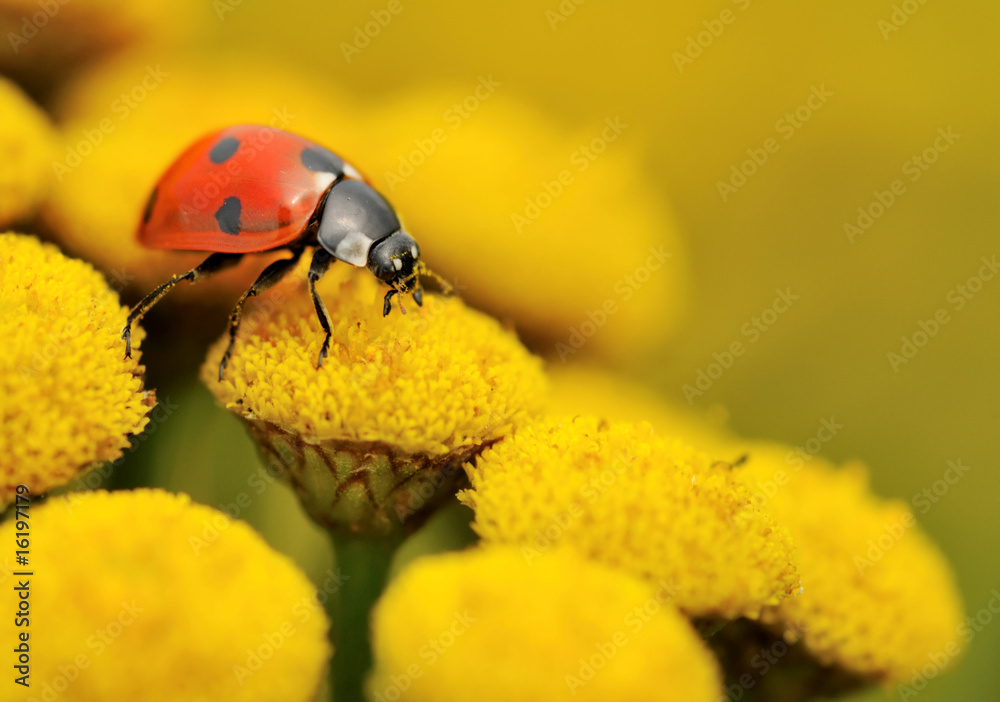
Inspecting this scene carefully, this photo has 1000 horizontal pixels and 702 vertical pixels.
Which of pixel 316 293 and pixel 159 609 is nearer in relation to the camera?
pixel 159 609

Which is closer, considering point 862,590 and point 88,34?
point 862,590

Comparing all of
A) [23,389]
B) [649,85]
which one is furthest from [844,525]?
[649,85]

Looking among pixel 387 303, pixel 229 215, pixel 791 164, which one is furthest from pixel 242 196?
pixel 791 164

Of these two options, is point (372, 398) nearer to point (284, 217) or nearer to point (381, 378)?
point (381, 378)

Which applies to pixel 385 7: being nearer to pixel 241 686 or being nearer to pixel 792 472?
pixel 792 472

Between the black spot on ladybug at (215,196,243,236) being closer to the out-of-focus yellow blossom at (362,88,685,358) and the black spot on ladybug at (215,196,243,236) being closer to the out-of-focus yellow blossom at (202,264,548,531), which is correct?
the out-of-focus yellow blossom at (202,264,548,531)

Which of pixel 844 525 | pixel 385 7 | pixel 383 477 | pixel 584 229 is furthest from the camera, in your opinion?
pixel 385 7
